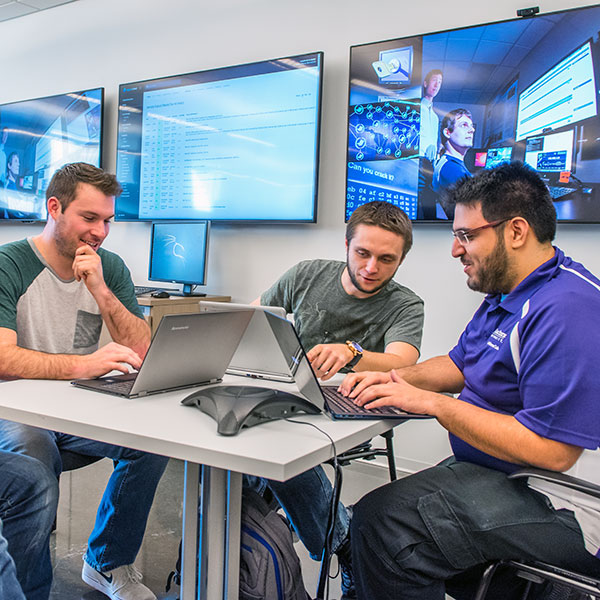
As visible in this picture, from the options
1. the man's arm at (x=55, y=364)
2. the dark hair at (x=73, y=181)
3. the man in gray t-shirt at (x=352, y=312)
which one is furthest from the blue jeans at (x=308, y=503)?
the dark hair at (x=73, y=181)

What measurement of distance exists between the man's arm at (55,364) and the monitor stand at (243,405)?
29 centimetres

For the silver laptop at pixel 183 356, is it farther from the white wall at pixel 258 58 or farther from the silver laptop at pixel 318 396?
the white wall at pixel 258 58

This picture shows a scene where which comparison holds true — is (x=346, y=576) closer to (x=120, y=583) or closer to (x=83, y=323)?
(x=120, y=583)

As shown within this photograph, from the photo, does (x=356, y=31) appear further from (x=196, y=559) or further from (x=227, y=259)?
(x=196, y=559)

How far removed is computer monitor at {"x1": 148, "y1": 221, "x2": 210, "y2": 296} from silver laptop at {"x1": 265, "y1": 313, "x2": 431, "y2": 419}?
2027mm

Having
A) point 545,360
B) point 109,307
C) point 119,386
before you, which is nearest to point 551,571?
point 545,360

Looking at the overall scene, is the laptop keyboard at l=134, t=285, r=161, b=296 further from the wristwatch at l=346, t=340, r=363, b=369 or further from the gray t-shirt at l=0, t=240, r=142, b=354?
the wristwatch at l=346, t=340, r=363, b=369

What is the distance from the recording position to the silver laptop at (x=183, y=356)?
4.36 ft

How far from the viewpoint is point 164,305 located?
3.26m

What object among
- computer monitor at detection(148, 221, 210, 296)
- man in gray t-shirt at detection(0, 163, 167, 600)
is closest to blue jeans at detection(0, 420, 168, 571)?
man in gray t-shirt at detection(0, 163, 167, 600)

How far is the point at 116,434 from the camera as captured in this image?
1103 millimetres

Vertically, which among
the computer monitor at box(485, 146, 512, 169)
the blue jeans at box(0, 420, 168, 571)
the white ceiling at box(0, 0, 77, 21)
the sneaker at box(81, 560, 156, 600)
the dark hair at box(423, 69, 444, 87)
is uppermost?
the white ceiling at box(0, 0, 77, 21)

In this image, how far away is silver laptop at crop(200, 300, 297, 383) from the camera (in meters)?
1.55

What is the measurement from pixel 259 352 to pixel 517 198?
0.78 m
